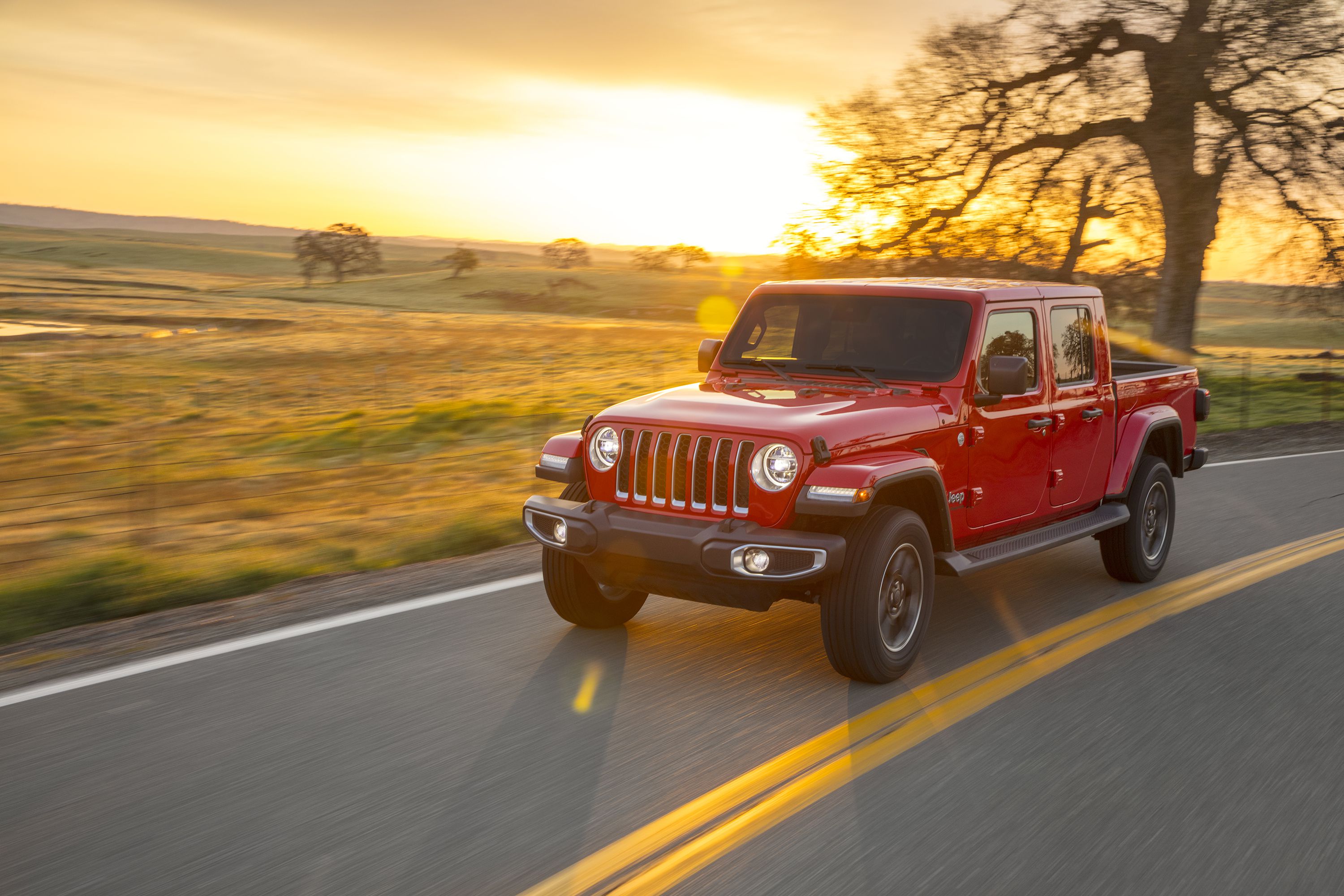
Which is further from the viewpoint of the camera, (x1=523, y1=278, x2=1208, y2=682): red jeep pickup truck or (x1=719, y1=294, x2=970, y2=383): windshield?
(x1=719, y1=294, x2=970, y2=383): windshield

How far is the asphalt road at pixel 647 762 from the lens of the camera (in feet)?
12.2

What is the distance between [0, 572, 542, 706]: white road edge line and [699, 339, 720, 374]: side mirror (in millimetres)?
1794

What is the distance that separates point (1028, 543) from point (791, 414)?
194cm

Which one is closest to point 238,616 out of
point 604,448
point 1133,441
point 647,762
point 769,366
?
point 604,448

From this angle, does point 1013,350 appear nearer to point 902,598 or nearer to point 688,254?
point 902,598

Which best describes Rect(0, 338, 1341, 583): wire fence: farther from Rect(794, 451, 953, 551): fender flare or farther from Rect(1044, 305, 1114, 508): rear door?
Rect(1044, 305, 1114, 508): rear door

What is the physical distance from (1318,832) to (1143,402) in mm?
4543

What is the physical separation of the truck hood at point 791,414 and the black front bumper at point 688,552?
44 centimetres

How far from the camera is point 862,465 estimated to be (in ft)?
17.8

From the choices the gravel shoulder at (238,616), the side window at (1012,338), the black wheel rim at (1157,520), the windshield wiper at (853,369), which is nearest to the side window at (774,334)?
the windshield wiper at (853,369)

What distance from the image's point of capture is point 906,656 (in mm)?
5758

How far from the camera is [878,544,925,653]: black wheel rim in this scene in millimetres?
5668

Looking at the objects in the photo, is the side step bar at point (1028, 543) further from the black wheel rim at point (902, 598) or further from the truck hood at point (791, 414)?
the truck hood at point (791, 414)

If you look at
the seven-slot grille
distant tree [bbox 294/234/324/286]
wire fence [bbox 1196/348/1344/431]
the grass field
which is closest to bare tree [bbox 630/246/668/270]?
distant tree [bbox 294/234/324/286]
